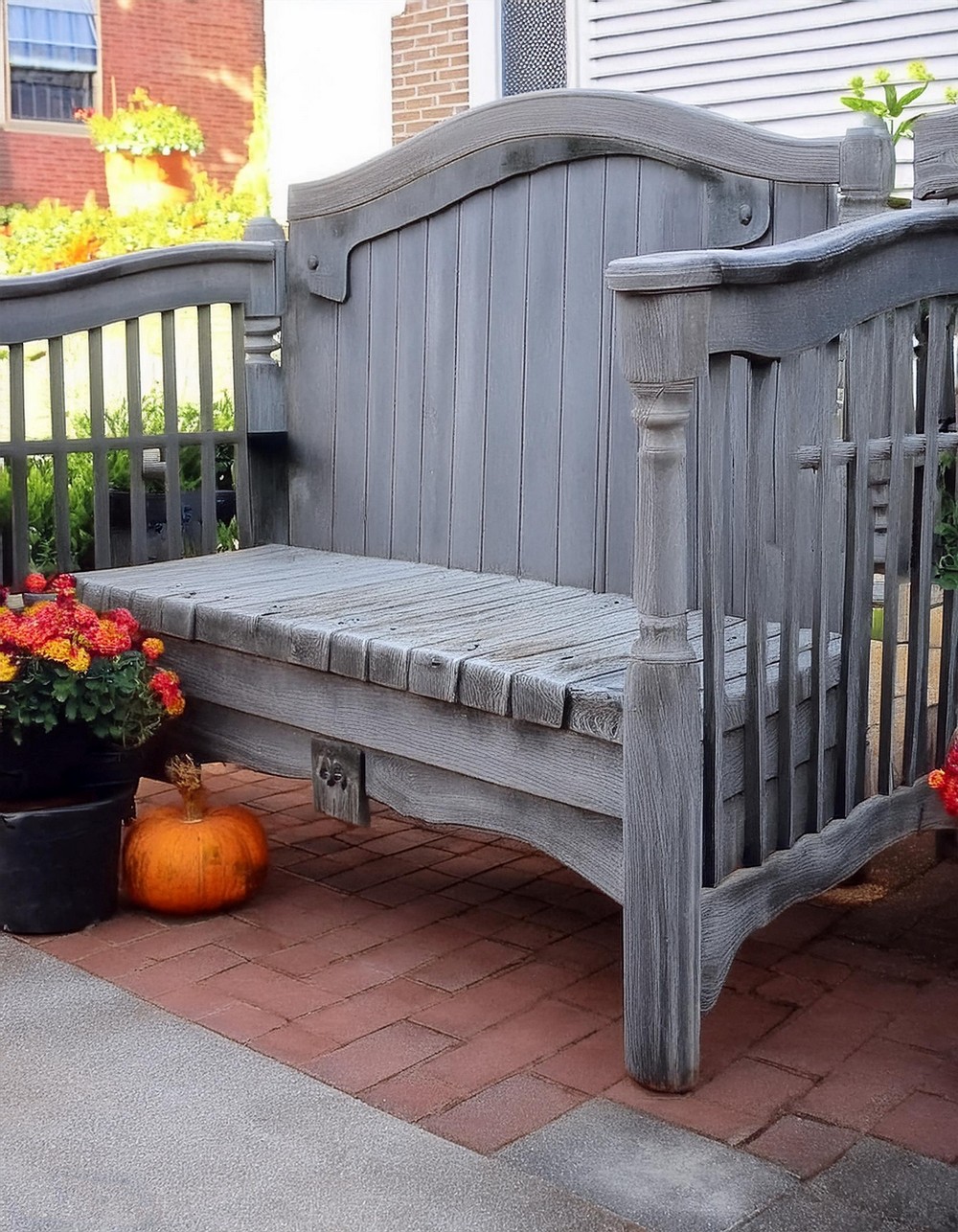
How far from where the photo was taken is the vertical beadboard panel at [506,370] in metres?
3.21

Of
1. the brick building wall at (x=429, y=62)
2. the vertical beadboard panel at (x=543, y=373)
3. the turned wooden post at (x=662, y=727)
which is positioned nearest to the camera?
the turned wooden post at (x=662, y=727)

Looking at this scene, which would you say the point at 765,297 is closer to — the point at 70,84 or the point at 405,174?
the point at 405,174

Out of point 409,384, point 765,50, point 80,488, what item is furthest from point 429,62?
point 409,384

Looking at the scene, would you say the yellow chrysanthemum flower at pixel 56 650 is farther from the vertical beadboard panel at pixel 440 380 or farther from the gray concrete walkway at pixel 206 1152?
the vertical beadboard panel at pixel 440 380

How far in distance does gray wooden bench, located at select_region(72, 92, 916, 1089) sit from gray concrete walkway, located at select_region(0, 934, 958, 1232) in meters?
0.25

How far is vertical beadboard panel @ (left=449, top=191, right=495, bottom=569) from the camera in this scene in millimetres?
3285

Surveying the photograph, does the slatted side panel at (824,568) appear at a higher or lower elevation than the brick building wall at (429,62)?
lower

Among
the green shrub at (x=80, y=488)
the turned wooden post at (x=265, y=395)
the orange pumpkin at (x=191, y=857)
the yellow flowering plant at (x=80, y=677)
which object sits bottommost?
the orange pumpkin at (x=191, y=857)

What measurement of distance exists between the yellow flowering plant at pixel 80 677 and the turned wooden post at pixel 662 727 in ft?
3.55

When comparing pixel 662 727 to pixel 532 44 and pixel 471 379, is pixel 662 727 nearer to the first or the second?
pixel 471 379

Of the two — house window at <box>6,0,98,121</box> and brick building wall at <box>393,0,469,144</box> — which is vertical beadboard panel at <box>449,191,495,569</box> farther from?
house window at <box>6,0,98,121</box>

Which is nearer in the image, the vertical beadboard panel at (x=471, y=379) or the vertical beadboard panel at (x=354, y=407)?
the vertical beadboard panel at (x=471, y=379)

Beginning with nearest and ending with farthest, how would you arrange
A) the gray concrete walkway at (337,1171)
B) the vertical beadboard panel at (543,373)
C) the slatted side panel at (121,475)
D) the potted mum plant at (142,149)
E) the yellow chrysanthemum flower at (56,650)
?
the gray concrete walkway at (337,1171) → the yellow chrysanthemum flower at (56,650) → the vertical beadboard panel at (543,373) → the slatted side panel at (121,475) → the potted mum plant at (142,149)

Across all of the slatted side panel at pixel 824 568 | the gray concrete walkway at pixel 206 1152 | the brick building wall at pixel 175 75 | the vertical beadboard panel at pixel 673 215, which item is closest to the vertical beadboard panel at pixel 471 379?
the vertical beadboard panel at pixel 673 215
